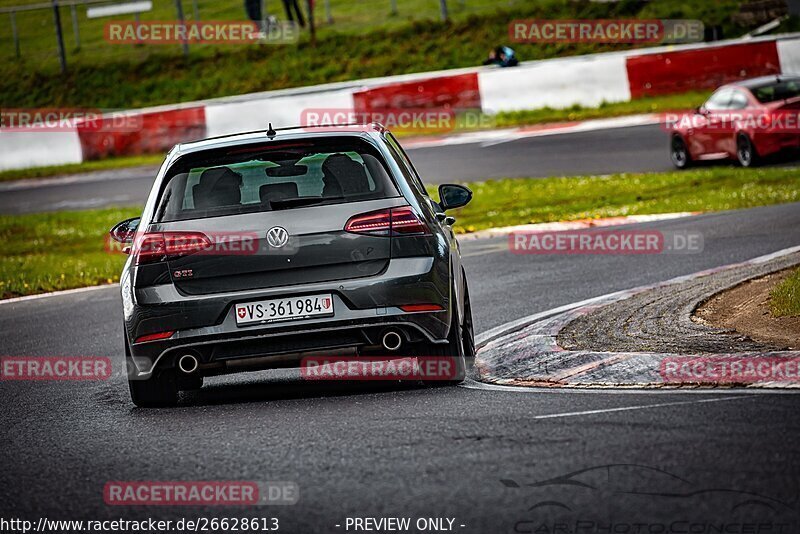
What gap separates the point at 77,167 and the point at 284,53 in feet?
32.6

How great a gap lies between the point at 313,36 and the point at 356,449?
115ft

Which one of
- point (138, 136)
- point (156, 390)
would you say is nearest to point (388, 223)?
point (156, 390)

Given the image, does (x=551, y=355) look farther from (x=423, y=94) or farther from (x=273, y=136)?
(x=423, y=94)

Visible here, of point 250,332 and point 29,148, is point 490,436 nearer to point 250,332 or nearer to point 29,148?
point 250,332

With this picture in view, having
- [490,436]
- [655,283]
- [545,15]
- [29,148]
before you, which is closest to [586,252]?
[655,283]

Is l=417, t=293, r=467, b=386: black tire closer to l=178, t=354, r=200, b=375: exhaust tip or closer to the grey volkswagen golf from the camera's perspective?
the grey volkswagen golf

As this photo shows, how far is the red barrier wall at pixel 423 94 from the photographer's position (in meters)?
30.8

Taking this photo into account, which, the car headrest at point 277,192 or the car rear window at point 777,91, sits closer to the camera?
the car headrest at point 277,192

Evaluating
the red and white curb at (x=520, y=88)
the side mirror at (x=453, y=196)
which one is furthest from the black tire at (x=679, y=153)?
the side mirror at (x=453, y=196)

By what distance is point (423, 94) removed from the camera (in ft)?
102

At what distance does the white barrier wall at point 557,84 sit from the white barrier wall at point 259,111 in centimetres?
308

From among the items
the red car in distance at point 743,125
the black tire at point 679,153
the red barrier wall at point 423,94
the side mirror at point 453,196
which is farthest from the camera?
the red barrier wall at point 423,94

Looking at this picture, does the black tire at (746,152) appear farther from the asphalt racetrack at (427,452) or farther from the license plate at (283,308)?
the license plate at (283,308)

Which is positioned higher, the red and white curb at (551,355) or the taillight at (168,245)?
the taillight at (168,245)
